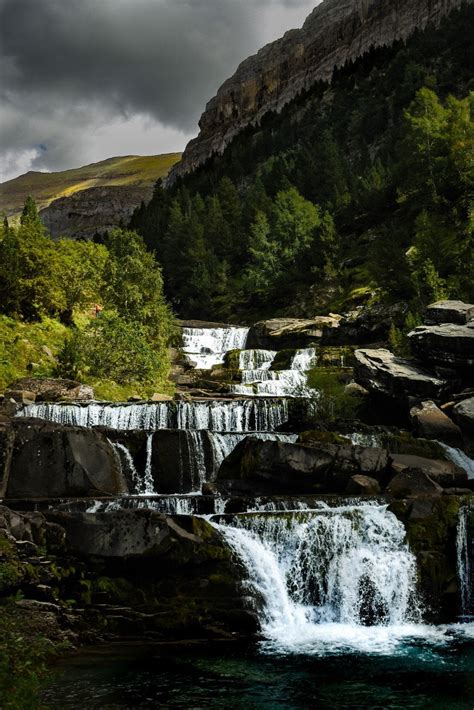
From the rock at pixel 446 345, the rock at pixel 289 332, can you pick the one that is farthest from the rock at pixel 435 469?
the rock at pixel 289 332

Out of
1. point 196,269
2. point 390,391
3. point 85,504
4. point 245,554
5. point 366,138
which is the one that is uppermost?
point 366,138

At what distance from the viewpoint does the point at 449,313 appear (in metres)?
33.3

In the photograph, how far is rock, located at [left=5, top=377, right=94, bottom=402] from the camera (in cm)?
3167

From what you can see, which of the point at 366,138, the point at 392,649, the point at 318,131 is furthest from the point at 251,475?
the point at 318,131

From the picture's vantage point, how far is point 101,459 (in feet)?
74.8

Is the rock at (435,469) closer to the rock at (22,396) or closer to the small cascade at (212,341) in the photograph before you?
the rock at (22,396)

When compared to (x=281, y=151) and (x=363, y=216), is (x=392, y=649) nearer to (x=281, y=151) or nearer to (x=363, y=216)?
(x=363, y=216)

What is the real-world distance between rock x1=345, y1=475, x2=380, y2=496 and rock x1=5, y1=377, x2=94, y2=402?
53.6 feet

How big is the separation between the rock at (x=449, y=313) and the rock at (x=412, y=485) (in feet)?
43.7

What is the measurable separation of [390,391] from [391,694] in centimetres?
2203

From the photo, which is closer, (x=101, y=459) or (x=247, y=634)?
(x=247, y=634)

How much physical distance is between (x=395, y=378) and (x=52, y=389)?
59.4 ft

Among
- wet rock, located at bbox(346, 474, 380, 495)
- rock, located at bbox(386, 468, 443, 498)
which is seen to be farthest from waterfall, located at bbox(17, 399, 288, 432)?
rock, located at bbox(386, 468, 443, 498)

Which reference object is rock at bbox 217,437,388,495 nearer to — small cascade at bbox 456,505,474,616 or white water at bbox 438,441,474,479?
small cascade at bbox 456,505,474,616
